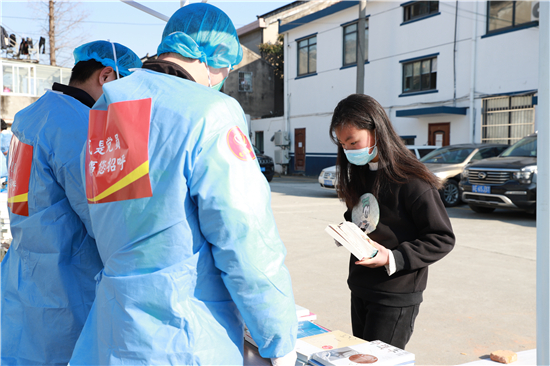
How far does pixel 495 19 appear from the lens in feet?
51.9

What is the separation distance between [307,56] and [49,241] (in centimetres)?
2388

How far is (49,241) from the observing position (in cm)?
194

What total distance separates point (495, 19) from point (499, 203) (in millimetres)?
8894

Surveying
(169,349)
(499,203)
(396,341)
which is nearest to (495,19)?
(499,203)

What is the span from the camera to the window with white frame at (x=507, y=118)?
1491cm

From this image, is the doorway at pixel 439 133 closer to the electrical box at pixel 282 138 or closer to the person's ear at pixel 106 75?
the electrical box at pixel 282 138

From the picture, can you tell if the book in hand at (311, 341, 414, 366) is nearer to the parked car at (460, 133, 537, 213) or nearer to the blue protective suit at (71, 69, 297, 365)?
the blue protective suit at (71, 69, 297, 365)

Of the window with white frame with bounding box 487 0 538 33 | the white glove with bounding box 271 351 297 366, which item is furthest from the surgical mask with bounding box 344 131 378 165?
the window with white frame with bounding box 487 0 538 33

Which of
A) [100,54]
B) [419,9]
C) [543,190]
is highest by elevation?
[419,9]

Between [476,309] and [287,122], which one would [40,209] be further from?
[287,122]

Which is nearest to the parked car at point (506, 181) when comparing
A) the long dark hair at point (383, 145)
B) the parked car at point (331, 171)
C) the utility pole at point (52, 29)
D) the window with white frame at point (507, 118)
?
the parked car at point (331, 171)

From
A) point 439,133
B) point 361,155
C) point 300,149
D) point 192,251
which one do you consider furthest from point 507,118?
point 192,251

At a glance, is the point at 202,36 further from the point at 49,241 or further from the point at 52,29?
the point at 52,29

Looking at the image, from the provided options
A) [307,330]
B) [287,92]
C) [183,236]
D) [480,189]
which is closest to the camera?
[183,236]
